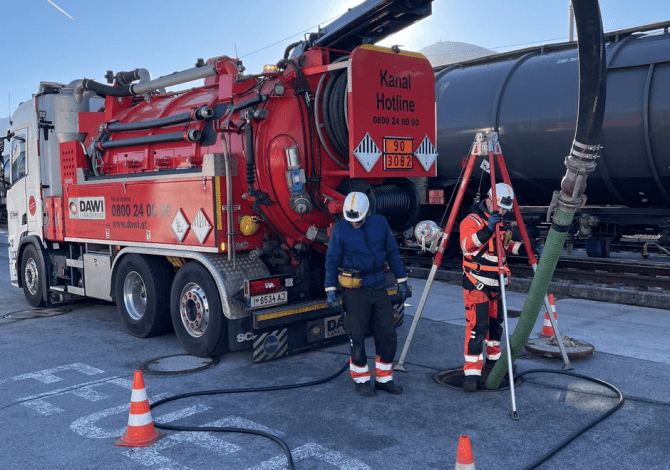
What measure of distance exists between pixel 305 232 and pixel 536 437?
3.27m

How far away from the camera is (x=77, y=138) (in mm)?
10172

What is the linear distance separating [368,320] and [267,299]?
1.23m

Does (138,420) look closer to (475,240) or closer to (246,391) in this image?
(246,391)

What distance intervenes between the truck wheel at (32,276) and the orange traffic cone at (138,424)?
6.30 meters

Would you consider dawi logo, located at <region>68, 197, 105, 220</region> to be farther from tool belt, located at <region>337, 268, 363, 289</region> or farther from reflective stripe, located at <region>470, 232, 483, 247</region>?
reflective stripe, located at <region>470, 232, 483, 247</region>

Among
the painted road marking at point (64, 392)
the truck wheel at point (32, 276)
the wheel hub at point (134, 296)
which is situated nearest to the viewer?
the painted road marking at point (64, 392)

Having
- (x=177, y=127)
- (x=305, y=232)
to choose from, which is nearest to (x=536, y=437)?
(x=305, y=232)

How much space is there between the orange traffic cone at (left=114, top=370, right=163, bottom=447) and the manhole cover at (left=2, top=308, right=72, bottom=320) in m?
5.75

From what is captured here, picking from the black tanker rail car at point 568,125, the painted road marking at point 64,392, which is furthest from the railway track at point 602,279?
the painted road marking at point 64,392

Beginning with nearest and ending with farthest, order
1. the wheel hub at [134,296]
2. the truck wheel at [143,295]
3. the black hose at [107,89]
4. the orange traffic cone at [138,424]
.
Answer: the orange traffic cone at [138,424] < the truck wheel at [143,295] < the wheel hub at [134,296] < the black hose at [107,89]

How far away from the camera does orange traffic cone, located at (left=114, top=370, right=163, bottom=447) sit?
4953mm

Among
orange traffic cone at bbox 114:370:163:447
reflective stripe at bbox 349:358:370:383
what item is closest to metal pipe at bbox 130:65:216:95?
reflective stripe at bbox 349:358:370:383

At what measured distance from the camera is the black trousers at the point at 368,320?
20.2ft

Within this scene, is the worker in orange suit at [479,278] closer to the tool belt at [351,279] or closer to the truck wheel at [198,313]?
the tool belt at [351,279]
